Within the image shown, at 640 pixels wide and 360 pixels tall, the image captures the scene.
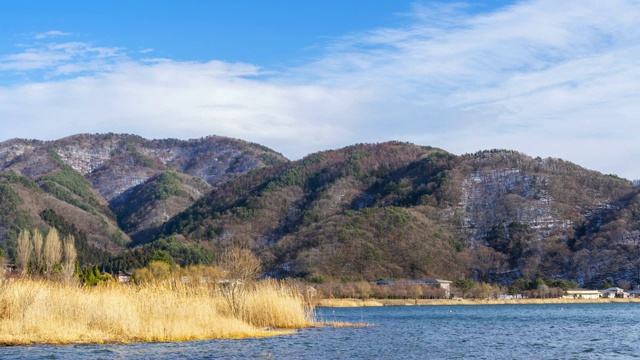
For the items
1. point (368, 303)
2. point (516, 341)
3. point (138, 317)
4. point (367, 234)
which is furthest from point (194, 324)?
point (367, 234)

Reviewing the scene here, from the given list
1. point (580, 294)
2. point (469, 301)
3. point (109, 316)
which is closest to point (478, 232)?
point (469, 301)

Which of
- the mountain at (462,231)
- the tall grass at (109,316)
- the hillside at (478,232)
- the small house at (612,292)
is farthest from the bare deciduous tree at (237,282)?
the small house at (612,292)

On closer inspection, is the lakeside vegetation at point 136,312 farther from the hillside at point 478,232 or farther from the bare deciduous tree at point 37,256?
the hillside at point 478,232

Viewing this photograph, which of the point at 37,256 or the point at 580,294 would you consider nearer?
the point at 37,256

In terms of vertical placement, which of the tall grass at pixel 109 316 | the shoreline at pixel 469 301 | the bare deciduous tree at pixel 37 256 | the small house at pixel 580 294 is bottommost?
the shoreline at pixel 469 301

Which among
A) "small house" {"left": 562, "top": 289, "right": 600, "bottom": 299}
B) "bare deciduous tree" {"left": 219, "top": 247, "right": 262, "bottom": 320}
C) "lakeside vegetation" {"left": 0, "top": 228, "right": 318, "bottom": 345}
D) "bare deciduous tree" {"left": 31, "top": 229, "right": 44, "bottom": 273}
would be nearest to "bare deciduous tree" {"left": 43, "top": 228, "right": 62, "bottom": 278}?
"bare deciduous tree" {"left": 31, "top": 229, "right": 44, "bottom": 273}

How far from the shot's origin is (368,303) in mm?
115062

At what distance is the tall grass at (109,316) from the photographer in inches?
1356

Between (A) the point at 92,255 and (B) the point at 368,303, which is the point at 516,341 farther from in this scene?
(A) the point at 92,255

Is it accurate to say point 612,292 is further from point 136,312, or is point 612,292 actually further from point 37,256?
point 136,312

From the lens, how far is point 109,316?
36.0 meters

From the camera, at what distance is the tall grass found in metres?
34.4

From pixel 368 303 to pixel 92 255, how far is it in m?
58.9

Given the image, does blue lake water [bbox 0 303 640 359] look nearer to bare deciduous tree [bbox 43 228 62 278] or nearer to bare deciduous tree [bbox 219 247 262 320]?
bare deciduous tree [bbox 219 247 262 320]
